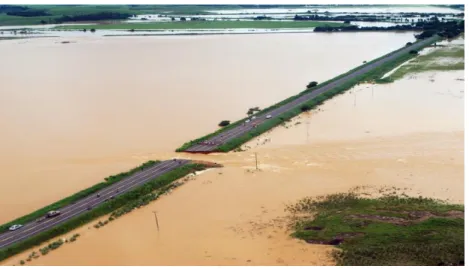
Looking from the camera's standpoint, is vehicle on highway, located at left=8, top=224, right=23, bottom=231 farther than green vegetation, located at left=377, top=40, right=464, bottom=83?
No

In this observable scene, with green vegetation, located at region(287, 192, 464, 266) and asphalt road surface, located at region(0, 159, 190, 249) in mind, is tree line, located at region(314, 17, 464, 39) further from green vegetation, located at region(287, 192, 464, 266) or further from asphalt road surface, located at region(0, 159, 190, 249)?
asphalt road surface, located at region(0, 159, 190, 249)

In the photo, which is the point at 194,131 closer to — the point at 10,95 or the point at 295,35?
the point at 10,95

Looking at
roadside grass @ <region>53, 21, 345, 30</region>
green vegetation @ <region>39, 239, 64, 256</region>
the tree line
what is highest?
roadside grass @ <region>53, 21, 345, 30</region>

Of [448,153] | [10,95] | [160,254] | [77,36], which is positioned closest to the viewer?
[160,254]

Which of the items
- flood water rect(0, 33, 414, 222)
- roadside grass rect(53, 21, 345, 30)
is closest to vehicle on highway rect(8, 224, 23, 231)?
flood water rect(0, 33, 414, 222)

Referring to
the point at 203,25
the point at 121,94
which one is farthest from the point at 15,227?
the point at 203,25

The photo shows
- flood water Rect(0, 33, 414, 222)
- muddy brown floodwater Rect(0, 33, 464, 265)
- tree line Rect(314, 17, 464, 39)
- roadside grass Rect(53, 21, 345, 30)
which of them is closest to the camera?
muddy brown floodwater Rect(0, 33, 464, 265)

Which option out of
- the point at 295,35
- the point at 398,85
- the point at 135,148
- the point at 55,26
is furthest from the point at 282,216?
the point at 55,26

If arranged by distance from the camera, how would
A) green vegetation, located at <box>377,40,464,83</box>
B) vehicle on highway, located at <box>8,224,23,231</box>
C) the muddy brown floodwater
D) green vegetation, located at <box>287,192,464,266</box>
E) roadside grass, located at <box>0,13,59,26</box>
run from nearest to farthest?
green vegetation, located at <box>287,192,464,266</box>, the muddy brown floodwater, vehicle on highway, located at <box>8,224,23,231</box>, green vegetation, located at <box>377,40,464,83</box>, roadside grass, located at <box>0,13,59,26</box>
